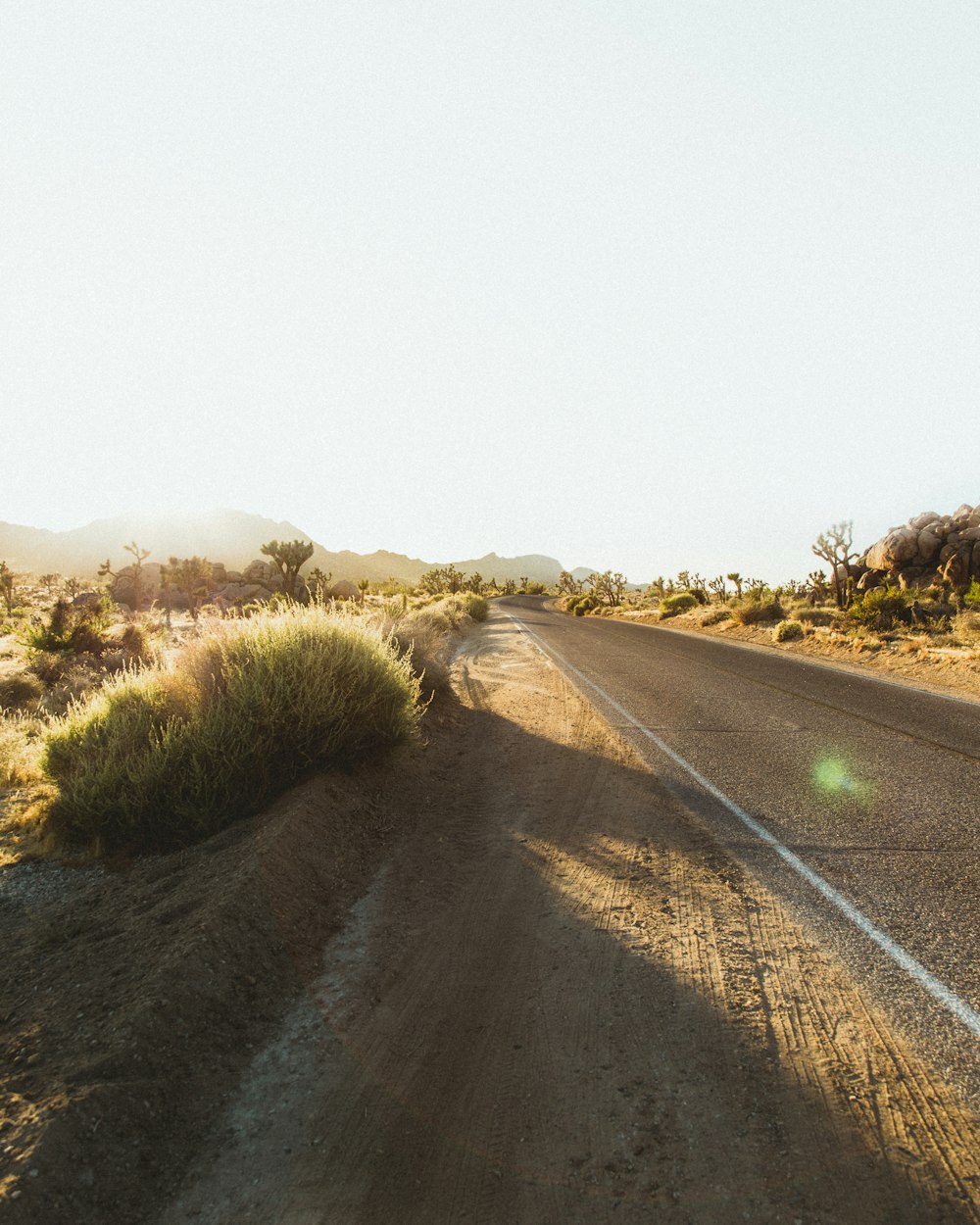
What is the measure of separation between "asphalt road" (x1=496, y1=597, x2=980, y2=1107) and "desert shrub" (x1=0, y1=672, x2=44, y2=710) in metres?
10.9

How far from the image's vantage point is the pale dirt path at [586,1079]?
2.51 meters

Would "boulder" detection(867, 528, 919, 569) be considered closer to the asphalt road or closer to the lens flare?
the asphalt road

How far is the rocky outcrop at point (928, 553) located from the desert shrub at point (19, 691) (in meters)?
32.2

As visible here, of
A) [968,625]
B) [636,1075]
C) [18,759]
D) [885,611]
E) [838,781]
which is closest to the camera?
[636,1075]

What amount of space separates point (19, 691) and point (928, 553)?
35672 mm

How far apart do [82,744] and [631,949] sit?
5.61m

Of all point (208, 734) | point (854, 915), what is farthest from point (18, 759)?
point (854, 915)

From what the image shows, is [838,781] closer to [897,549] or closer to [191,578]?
[897,549]

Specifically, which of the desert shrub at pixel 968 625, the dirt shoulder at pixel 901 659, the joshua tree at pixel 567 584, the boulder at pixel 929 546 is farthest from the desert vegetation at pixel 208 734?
the joshua tree at pixel 567 584

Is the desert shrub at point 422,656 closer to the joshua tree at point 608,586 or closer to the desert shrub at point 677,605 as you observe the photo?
the desert shrub at point 677,605

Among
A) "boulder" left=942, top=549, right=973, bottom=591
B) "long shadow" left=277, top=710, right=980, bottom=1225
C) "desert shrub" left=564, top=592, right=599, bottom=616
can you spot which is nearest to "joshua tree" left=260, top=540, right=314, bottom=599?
"desert shrub" left=564, top=592, right=599, bottom=616

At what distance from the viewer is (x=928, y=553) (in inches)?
1271

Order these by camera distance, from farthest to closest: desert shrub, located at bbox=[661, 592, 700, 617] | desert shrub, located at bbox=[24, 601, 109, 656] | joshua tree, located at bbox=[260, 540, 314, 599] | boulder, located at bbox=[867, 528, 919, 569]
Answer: desert shrub, located at bbox=[661, 592, 700, 617]
joshua tree, located at bbox=[260, 540, 314, 599]
boulder, located at bbox=[867, 528, 919, 569]
desert shrub, located at bbox=[24, 601, 109, 656]

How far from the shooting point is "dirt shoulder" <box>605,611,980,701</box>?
42.0 ft
